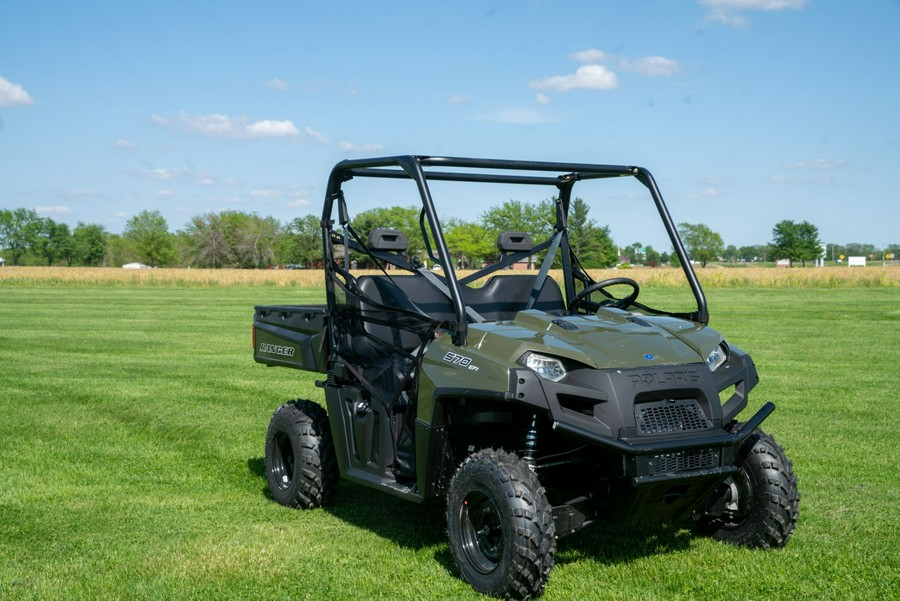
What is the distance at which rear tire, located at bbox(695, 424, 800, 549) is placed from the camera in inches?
206

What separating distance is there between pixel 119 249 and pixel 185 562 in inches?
5957

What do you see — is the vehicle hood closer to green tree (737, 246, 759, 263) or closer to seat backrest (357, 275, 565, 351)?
seat backrest (357, 275, 565, 351)

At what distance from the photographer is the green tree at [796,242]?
133m

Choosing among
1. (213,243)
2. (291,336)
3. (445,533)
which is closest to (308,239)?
(291,336)

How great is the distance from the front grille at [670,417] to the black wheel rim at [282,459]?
296 centimetres

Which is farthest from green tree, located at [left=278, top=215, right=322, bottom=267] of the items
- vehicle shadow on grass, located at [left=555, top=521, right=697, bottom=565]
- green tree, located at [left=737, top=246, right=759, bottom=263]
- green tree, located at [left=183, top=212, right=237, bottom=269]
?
green tree, located at [left=737, top=246, right=759, bottom=263]

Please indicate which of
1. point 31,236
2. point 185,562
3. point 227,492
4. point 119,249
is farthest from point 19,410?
point 119,249

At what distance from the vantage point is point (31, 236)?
A: 134875mm

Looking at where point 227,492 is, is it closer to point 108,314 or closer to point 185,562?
point 185,562

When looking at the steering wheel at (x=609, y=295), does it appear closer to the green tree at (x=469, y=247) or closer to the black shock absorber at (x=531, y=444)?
the green tree at (x=469, y=247)

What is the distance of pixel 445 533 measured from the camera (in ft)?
19.4

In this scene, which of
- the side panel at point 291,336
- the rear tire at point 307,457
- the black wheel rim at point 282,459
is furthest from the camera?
the black wheel rim at point 282,459

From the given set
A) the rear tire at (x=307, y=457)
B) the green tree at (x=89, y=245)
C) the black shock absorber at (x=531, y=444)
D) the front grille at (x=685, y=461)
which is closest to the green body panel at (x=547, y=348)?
the black shock absorber at (x=531, y=444)

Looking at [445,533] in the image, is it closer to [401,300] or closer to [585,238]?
[401,300]
